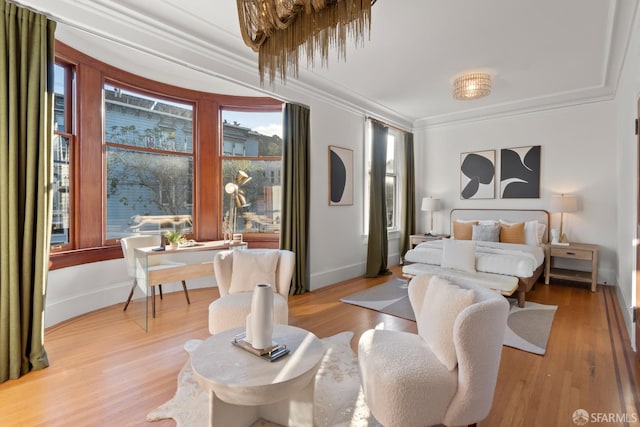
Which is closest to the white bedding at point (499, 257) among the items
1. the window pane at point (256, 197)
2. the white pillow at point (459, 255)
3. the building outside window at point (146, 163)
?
the white pillow at point (459, 255)

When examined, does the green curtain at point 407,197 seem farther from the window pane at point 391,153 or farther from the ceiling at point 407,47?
the ceiling at point 407,47

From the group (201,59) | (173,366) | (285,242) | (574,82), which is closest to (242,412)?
(173,366)

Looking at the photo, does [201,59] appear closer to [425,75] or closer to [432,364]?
[425,75]

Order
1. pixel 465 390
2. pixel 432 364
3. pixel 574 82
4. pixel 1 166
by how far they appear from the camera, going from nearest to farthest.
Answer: pixel 465 390 → pixel 432 364 → pixel 1 166 → pixel 574 82

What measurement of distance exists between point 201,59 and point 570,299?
5.17 m

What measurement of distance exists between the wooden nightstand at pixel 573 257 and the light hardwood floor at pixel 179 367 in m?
0.75

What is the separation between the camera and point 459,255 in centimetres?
396

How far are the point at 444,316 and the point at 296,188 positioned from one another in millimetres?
2929

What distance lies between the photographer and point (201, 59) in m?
3.34

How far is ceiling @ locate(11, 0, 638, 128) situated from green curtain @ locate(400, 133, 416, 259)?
1326 millimetres

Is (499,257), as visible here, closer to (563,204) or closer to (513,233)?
(513,233)

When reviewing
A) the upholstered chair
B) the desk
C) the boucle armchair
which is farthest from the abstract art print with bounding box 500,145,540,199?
the desk

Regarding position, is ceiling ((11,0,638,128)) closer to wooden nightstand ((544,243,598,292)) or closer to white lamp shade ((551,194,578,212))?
white lamp shade ((551,194,578,212))

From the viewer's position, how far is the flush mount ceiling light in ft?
13.2
